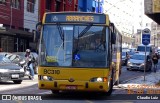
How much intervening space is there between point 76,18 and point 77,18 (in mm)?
34

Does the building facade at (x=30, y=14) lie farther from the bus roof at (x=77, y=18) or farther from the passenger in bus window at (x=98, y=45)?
the passenger in bus window at (x=98, y=45)

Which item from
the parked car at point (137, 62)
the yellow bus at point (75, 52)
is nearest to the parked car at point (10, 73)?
the yellow bus at point (75, 52)

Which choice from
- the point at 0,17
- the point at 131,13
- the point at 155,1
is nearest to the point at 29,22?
the point at 0,17

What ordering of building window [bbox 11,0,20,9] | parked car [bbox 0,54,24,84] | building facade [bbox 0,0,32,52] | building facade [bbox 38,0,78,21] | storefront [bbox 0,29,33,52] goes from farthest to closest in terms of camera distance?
building facade [bbox 38,0,78,21], building window [bbox 11,0,20,9], building facade [bbox 0,0,32,52], storefront [bbox 0,29,33,52], parked car [bbox 0,54,24,84]

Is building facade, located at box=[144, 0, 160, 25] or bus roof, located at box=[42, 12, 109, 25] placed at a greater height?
building facade, located at box=[144, 0, 160, 25]

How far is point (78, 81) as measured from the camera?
14.0m

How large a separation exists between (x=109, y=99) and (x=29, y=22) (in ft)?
110

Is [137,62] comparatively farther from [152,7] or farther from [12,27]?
[152,7]

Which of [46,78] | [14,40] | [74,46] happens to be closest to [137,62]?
[14,40]

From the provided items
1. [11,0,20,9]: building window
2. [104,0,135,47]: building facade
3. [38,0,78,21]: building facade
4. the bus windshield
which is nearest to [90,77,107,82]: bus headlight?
the bus windshield

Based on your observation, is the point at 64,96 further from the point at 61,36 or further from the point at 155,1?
the point at 155,1

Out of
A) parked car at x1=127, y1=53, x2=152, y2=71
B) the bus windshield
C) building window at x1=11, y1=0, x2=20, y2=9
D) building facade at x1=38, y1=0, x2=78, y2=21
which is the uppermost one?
building facade at x1=38, y1=0, x2=78, y2=21

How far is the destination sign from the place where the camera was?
47.8ft

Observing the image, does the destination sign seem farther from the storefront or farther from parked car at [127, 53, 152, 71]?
parked car at [127, 53, 152, 71]
